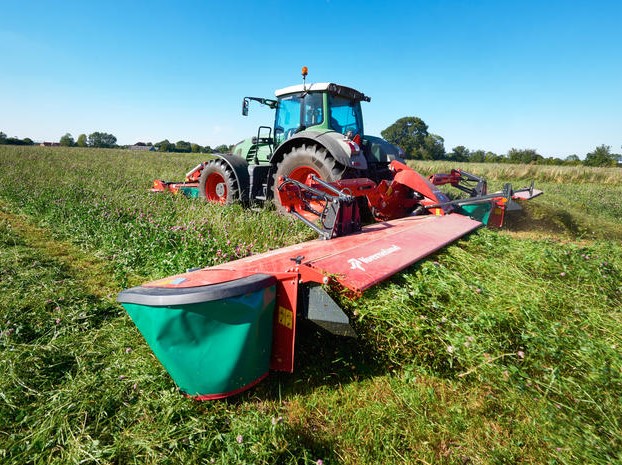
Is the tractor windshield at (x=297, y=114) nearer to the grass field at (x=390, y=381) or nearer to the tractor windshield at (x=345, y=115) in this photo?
the tractor windshield at (x=345, y=115)

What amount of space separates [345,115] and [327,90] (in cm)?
66

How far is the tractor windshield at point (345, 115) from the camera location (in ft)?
17.9

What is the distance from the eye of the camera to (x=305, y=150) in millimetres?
4570

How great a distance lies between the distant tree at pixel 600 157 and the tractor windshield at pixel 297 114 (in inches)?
1295

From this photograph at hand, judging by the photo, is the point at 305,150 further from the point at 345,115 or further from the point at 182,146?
the point at 182,146

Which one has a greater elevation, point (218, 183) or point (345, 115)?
point (345, 115)

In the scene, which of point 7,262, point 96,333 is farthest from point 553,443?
point 7,262

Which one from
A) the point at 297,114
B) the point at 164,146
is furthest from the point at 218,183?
the point at 164,146

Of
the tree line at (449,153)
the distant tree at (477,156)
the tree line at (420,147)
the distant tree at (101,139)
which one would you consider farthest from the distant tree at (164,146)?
the distant tree at (477,156)

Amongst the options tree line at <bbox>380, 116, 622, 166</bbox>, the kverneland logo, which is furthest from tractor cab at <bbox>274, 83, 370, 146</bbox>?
tree line at <bbox>380, 116, 622, 166</bbox>

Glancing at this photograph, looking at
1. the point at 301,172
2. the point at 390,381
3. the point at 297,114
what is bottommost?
the point at 390,381

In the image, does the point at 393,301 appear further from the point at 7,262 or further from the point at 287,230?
the point at 7,262

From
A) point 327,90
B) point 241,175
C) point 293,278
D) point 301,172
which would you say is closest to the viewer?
point 293,278

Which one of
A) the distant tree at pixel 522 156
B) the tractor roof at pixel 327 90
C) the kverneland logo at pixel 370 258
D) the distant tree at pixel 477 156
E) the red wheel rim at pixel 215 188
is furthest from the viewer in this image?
the distant tree at pixel 477 156
